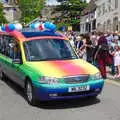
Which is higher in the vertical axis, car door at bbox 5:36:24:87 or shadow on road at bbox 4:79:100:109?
car door at bbox 5:36:24:87

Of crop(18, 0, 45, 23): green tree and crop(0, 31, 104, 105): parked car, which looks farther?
crop(18, 0, 45, 23): green tree

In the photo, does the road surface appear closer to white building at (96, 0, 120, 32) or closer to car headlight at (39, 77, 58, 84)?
car headlight at (39, 77, 58, 84)

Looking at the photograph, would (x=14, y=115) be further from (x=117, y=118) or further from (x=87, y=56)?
(x=87, y=56)

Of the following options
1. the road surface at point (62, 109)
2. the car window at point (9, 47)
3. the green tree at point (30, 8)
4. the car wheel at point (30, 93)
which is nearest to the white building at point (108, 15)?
the green tree at point (30, 8)

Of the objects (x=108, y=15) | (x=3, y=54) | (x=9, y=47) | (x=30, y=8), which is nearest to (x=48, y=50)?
(x=9, y=47)

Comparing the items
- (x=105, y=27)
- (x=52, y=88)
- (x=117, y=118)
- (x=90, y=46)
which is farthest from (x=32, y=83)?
(x=105, y=27)

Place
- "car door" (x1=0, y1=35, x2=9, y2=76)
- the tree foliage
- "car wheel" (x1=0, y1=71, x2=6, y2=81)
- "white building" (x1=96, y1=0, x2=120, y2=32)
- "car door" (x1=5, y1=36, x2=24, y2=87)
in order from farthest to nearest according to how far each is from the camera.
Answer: the tree foliage → "white building" (x1=96, y1=0, x2=120, y2=32) → "car wheel" (x1=0, y1=71, x2=6, y2=81) → "car door" (x1=0, y1=35, x2=9, y2=76) → "car door" (x1=5, y1=36, x2=24, y2=87)

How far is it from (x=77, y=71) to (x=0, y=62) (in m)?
4.90

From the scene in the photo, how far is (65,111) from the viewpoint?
34.3ft

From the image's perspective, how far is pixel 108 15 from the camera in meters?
56.5

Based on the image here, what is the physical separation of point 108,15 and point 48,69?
1825 inches

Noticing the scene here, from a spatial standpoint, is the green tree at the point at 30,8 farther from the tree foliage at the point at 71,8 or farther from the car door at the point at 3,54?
the car door at the point at 3,54

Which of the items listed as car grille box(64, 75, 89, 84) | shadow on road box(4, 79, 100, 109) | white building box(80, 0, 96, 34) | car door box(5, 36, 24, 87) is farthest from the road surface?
white building box(80, 0, 96, 34)

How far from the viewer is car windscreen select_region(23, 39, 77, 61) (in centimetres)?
1197
